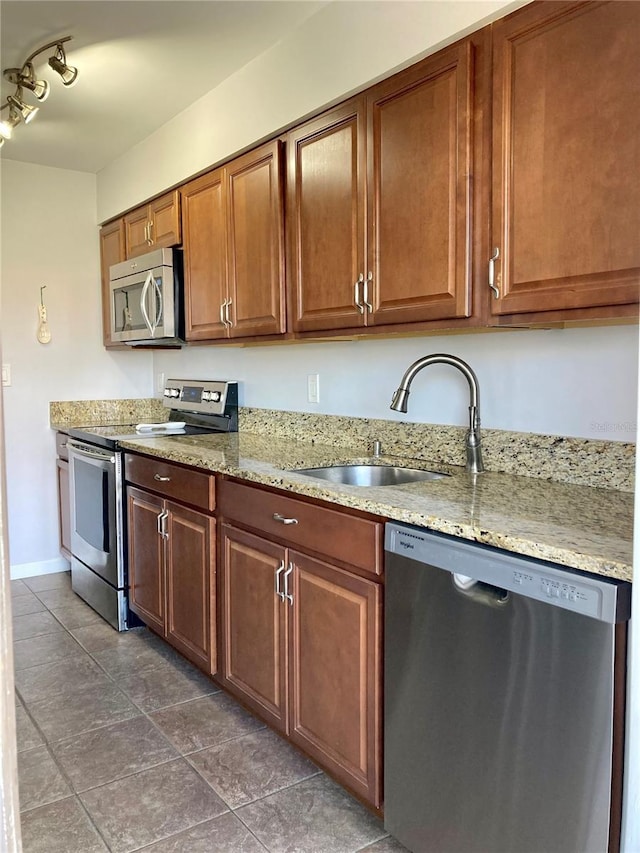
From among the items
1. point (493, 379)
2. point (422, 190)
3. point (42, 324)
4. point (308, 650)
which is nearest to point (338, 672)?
point (308, 650)

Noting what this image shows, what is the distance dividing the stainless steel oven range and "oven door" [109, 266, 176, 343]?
391 millimetres

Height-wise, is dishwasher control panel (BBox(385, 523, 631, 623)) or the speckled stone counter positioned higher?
the speckled stone counter

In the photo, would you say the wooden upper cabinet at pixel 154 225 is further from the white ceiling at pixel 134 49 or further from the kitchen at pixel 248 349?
the white ceiling at pixel 134 49

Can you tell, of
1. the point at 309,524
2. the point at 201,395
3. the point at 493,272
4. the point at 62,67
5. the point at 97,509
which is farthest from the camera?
the point at 201,395

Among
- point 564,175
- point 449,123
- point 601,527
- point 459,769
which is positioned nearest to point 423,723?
point 459,769

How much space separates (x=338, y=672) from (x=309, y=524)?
0.40 m

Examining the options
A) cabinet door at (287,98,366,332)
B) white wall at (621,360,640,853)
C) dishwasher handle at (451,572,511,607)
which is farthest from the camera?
cabinet door at (287,98,366,332)

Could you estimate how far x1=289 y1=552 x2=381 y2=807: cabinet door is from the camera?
160 cm

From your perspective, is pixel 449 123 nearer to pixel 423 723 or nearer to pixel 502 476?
pixel 502 476

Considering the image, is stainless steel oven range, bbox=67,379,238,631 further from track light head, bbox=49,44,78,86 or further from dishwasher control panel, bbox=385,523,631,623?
dishwasher control panel, bbox=385,523,631,623

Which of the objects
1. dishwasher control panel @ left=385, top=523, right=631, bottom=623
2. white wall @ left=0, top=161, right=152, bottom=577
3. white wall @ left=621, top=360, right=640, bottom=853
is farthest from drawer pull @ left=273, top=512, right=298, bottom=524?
white wall @ left=0, top=161, right=152, bottom=577

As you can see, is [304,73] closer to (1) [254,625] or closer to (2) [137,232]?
(2) [137,232]

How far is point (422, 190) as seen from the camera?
182 centimetres

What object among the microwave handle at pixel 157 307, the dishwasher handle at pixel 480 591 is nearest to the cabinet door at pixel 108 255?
the microwave handle at pixel 157 307
